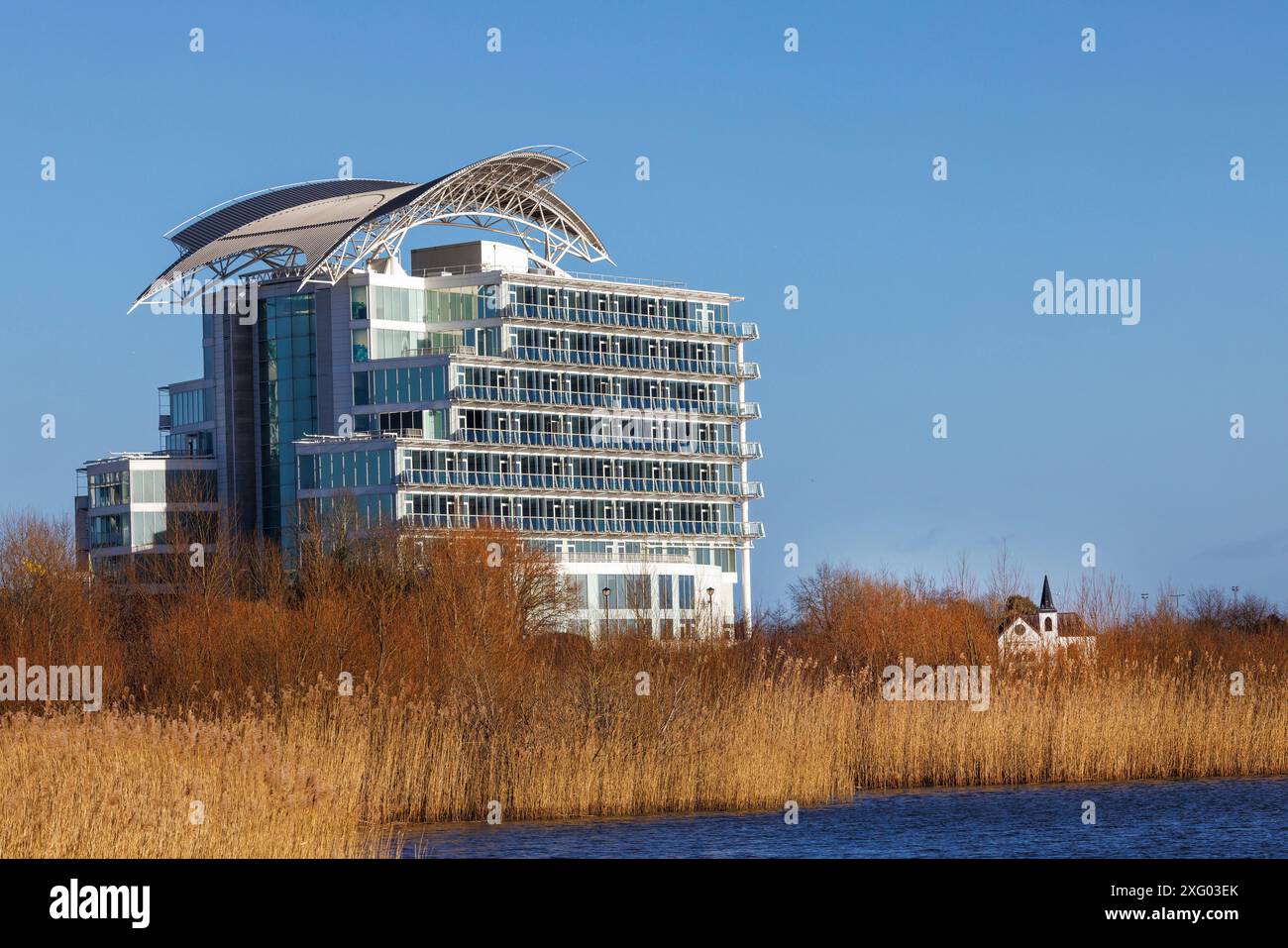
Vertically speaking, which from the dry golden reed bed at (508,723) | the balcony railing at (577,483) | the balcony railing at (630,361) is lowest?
the dry golden reed bed at (508,723)

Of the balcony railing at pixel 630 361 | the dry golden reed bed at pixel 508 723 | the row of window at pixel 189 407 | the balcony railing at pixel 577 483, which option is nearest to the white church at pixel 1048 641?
the dry golden reed bed at pixel 508 723

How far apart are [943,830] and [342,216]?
78.3m

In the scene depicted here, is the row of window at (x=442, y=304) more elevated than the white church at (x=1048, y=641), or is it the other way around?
the row of window at (x=442, y=304)

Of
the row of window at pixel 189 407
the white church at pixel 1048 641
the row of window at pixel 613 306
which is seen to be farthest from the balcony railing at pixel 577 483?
the white church at pixel 1048 641

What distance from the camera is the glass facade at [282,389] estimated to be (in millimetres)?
111688

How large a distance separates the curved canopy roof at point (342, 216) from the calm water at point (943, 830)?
7166 centimetres

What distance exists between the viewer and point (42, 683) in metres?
47.3

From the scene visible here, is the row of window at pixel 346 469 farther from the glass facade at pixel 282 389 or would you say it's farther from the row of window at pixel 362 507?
the glass facade at pixel 282 389

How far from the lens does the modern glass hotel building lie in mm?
107812

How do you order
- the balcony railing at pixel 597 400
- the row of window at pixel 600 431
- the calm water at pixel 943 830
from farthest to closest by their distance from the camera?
the row of window at pixel 600 431 < the balcony railing at pixel 597 400 < the calm water at pixel 943 830

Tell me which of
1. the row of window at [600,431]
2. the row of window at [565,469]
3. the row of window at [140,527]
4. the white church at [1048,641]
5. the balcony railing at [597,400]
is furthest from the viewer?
the row of window at [600,431]

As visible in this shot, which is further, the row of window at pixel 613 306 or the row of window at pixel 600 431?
the row of window at pixel 613 306
